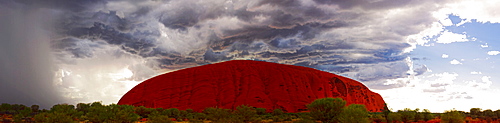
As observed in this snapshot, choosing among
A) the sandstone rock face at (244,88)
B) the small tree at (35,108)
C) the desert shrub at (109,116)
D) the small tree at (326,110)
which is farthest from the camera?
the sandstone rock face at (244,88)

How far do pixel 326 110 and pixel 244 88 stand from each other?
1775 inches

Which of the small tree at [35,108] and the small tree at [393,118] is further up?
the small tree at [35,108]

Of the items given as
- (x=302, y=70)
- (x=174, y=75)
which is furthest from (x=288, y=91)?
(x=174, y=75)

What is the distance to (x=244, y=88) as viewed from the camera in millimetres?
70312

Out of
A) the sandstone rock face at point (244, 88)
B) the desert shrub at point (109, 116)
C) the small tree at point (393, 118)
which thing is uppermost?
the sandstone rock face at point (244, 88)

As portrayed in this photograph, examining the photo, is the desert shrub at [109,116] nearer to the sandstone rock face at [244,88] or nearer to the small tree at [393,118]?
the small tree at [393,118]

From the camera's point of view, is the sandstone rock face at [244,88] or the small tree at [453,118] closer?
the small tree at [453,118]

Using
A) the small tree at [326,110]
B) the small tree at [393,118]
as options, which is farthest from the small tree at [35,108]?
the small tree at [393,118]

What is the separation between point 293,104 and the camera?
6625cm

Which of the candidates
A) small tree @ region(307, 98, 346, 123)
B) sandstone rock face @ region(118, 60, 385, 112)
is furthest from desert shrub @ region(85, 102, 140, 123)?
sandstone rock face @ region(118, 60, 385, 112)

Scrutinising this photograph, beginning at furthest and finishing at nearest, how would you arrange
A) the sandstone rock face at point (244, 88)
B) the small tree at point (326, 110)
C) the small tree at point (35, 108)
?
1. the sandstone rock face at point (244, 88)
2. the small tree at point (35, 108)
3. the small tree at point (326, 110)

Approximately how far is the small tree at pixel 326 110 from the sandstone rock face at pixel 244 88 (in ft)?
123

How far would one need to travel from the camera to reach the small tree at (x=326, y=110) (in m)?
25.7

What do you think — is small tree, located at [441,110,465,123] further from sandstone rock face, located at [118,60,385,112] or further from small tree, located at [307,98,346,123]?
sandstone rock face, located at [118,60,385,112]
